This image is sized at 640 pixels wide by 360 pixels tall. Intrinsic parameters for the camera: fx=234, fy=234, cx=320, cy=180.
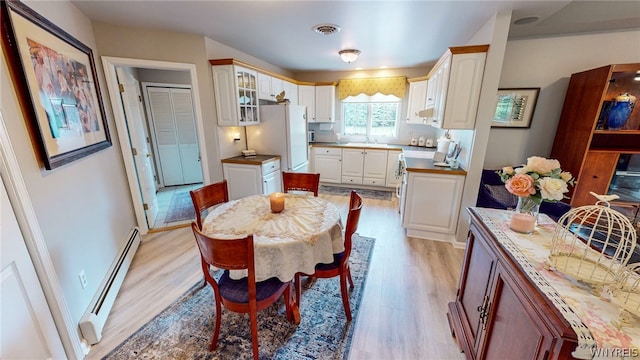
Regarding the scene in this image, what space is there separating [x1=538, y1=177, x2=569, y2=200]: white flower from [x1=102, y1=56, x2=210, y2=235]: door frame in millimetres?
3283

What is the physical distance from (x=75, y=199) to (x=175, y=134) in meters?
3.30

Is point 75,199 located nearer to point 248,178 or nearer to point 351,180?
point 248,178

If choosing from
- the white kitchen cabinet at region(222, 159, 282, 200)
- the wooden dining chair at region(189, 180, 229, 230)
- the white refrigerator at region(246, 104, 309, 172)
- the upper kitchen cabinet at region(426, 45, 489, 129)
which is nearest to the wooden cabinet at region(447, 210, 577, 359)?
the upper kitchen cabinet at region(426, 45, 489, 129)

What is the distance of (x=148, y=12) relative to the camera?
217 cm

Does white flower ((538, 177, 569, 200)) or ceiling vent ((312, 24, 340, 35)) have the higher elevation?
ceiling vent ((312, 24, 340, 35))

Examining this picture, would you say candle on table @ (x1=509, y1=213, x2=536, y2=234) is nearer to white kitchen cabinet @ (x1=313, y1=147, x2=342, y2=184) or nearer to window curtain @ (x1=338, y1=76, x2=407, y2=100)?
white kitchen cabinet @ (x1=313, y1=147, x2=342, y2=184)

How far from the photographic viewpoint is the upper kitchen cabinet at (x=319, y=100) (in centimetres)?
495

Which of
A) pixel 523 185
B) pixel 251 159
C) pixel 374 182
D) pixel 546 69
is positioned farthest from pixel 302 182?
pixel 546 69

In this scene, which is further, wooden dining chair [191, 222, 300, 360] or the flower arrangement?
wooden dining chair [191, 222, 300, 360]

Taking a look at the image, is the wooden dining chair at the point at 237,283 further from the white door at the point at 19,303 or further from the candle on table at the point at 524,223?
the candle on table at the point at 524,223

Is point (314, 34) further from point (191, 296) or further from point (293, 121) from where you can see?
point (191, 296)

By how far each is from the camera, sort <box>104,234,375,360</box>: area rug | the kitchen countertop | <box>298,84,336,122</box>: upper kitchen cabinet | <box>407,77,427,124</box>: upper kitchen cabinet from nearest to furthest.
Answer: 1. <box>104,234,375,360</box>: area rug
2. the kitchen countertop
3. <box>407,77,427,124</box>: upper kitchen cabinet
4. <box>298,84,336,122</box>: upper kitchen cabinet

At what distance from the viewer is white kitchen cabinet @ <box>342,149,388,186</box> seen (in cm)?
458

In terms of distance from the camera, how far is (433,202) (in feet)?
9.17
